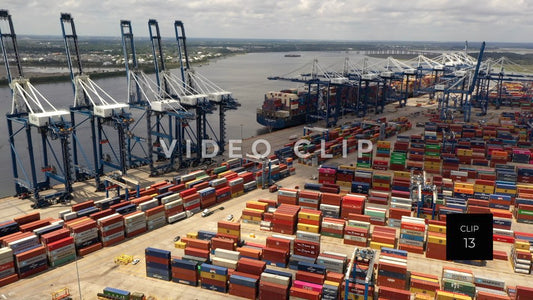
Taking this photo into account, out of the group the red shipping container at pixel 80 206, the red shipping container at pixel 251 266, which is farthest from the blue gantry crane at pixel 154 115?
the red shipping container at pixel 251 266

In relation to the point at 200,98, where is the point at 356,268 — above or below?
below

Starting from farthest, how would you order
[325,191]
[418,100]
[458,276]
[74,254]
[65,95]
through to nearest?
[418,100], [65,95], [325,191], [74,254], [458,276]

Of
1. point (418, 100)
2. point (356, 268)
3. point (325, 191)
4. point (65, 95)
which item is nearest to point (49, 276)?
point (356, 268)

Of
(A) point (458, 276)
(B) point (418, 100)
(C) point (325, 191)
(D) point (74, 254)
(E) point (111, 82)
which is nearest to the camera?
(A) point (458, 276)

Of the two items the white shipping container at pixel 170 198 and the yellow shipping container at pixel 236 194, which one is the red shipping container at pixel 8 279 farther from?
the yellow shipping container at pixel 236 194

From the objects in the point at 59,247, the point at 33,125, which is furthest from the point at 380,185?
the point at 33,125

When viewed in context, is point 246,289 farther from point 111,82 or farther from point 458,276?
point 111,82

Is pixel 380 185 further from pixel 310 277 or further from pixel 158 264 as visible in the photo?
pixel 158 264
